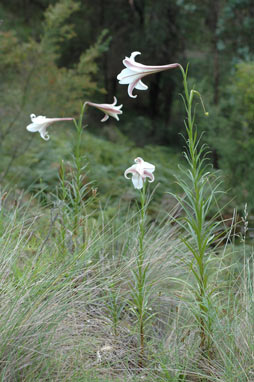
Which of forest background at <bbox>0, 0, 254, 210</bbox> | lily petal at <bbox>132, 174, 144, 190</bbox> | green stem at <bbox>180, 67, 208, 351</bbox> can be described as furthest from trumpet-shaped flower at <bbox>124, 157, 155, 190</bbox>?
forest background at <bbox>0, 0, 254, 210</bbox>

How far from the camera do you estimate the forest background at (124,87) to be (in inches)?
249

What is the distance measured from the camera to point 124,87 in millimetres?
15109

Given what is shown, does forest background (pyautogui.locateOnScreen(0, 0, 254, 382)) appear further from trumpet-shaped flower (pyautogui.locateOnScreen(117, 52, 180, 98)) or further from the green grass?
trumpet-shaped flower (pyautogui.locateOnScreen(117, 52, 180, 98))

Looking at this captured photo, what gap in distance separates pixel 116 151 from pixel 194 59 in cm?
536

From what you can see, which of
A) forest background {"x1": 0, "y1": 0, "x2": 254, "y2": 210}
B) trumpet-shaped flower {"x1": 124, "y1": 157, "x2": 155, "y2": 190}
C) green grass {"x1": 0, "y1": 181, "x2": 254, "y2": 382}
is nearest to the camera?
green grass {"x1": 0, "y1": 181, "x2": 254, "y2": 382}

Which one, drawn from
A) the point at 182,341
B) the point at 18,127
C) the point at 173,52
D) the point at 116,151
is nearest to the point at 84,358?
the point at 182,341

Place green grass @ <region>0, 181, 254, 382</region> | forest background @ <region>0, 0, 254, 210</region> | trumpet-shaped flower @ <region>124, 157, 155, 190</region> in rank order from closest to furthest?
green grass @ <region>0, 181, 254, 382</region>, trumpet-shaped flower @ <region>124, 157, 155, 190</region>, forest background @ <region>0, 0, 254, 210</region>

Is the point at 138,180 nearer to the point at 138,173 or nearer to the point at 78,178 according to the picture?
the point at 138,173

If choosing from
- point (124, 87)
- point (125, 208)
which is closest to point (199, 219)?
point (125, 208)

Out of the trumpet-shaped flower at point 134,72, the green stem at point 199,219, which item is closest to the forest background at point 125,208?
the green stem at point 199,219

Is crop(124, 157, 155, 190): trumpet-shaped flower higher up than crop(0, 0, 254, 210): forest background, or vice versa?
crop(124, 157, 155, 190): trumpet-shaped flower

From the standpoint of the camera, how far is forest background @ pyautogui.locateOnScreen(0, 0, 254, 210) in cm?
632

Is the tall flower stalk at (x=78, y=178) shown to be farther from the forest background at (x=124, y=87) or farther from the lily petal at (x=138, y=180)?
the lily petal at (x=138, y=180)

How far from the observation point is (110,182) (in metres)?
6.46
